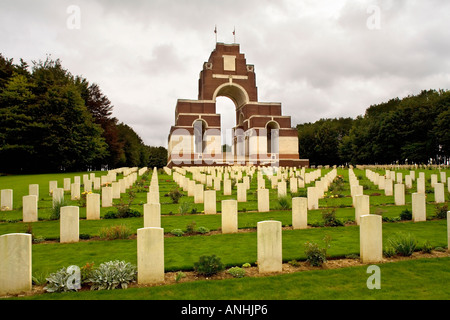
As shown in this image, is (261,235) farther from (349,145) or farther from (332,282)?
(349,145)

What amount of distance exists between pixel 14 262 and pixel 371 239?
5.03 meters

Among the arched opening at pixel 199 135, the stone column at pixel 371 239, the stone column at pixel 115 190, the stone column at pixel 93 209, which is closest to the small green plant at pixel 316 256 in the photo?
the stone column at pixel 371 239

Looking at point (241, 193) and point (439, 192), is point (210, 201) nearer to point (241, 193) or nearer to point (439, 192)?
point (241, 193)

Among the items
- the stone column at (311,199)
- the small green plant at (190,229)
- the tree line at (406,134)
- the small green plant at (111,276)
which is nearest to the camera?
the small green plant at (111,276)

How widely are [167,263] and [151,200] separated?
4460 mm

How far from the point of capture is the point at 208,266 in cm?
455

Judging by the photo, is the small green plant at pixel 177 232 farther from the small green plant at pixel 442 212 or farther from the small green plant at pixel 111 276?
the small green plant at pixel 442 212

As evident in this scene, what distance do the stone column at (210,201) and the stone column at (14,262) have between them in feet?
17.9

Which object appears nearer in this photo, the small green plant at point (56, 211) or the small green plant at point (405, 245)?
the small green plant at point (405, 245)

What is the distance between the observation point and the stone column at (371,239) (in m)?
5.09

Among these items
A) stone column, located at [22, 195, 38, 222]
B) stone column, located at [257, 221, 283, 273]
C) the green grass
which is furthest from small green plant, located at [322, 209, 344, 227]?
stone column, located at [22, 195, 38, 222]

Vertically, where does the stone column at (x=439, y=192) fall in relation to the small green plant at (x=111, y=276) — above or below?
above

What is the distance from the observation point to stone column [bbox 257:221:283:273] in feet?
15.6

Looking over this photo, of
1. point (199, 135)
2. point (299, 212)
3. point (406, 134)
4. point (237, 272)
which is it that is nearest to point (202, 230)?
point (299, 212)
